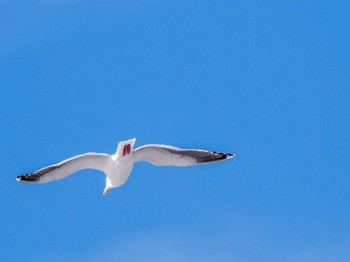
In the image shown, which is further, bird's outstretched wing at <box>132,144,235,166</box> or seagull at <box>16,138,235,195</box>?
bird's outstretched wing at <box>132,144,235,166</box>

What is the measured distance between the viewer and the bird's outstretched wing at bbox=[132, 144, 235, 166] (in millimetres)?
33469

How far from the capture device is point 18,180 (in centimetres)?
3384

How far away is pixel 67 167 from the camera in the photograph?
33938 mm

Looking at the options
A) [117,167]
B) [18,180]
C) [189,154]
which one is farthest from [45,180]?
[189,154]

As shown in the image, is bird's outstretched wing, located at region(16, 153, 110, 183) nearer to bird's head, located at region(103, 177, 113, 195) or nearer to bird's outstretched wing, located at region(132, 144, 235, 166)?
bird's head, located at region(103, 177, 113, 195)

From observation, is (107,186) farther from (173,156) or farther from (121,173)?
(173,156)

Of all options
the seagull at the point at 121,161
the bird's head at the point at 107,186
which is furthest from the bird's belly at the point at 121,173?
the bird's head at the point at 107,186

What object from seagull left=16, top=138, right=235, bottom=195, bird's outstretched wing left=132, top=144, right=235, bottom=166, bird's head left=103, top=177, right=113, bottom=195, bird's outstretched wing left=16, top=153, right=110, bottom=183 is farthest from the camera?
bird's head left=103, top=177, right=113, bottom=195

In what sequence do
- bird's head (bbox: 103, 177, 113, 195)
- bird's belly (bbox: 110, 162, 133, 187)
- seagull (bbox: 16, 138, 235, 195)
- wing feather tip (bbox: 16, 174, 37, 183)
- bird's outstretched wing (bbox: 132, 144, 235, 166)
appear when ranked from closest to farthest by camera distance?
bird's belly (bbox: 110, 162, 133, 187)
seagull (bbox: 16, 138, 235, 195)
bird's outstretched wing (bbox: 132, 144, 235, 166)
wing feather tip (bbox: 16, 174, 37, 183)
bird's head (bbox: 103, 177, 113, 195)

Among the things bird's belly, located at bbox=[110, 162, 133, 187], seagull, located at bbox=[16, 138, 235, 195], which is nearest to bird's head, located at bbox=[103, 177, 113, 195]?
seagull, located at bbox=[16, 138, 235, 195]

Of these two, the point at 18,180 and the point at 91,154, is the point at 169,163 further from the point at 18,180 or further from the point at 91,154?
the point at 18,180

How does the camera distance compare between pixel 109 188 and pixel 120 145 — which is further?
pixel 109 188

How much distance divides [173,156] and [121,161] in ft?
8.02

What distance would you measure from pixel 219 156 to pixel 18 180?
8195 millimetres
